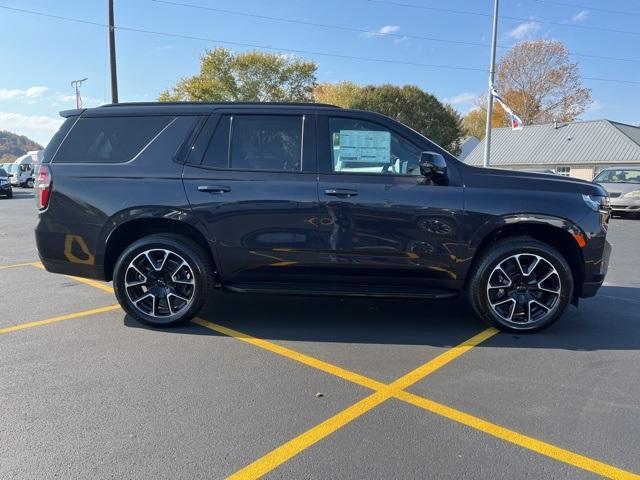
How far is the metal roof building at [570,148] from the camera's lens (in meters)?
34.1

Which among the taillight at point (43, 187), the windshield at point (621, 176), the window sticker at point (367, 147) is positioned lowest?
the taillight at point (43, 187)

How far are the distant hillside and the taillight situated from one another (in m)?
115

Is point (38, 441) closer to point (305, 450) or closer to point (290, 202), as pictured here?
point (305, 450)

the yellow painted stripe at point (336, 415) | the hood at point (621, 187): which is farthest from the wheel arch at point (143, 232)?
the hood at point (621, 187)

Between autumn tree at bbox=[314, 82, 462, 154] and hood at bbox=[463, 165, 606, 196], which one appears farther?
autumn tree at bbox=[314, 82, 462, 154]

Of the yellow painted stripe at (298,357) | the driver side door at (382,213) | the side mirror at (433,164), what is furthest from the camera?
the driver side door at (382,213)

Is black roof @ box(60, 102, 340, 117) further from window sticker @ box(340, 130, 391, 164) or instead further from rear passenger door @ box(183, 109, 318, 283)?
window sticker @ box(340, 130, 391, 164)

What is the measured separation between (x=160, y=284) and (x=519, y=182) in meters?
3.35

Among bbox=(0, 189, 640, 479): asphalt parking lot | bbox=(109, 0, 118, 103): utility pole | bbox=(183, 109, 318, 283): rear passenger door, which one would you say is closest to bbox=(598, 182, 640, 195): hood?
bbox=(0, 189, 640, 479): asphalt parking lot

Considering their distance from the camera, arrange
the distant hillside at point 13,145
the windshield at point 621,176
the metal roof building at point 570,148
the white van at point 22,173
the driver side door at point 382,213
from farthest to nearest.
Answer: the distant hillside at point 13,145 → the white van at point 22,173 → the metal roof building at point 570,148 → the windshield at point 621,176 → the driver side door at point 382,213

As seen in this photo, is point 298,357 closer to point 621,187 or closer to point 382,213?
point 382,213

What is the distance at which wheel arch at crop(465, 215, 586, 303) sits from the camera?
4.20 m

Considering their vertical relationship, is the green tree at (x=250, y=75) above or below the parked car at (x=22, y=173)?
above

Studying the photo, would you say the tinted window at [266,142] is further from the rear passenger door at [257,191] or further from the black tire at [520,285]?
the black tire at [520,285]
